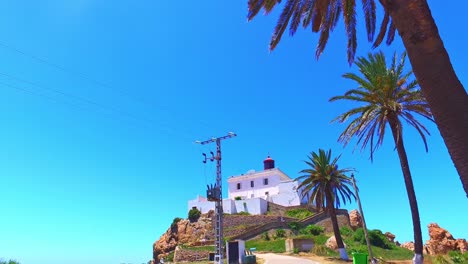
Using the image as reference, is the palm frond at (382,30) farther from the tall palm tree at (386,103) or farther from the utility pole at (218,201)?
the utility pole at (218,201)

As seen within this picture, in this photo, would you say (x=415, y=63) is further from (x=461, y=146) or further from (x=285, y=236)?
(x=285, y=236)

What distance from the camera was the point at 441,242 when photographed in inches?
1554

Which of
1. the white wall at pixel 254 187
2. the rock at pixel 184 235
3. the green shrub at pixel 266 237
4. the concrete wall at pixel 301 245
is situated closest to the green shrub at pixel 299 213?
the white wall at pixel 254 187

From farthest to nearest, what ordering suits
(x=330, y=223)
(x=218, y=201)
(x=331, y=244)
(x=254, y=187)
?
1. (x=254, y=187)
2. (x=330, y=223)
3. (x=331, y=244)
4. (x=218, y=201)

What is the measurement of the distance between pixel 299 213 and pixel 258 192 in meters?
10.6

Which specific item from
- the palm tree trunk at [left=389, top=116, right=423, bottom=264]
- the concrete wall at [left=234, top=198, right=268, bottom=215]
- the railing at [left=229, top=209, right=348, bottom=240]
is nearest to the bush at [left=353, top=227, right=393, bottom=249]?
the railing at [left=229, top=209, right=348, bottom=240]

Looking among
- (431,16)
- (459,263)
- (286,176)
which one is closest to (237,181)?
(286,176)

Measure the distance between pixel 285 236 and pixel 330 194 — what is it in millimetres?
16515

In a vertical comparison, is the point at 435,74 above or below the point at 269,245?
below

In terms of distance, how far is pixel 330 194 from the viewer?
120 feet

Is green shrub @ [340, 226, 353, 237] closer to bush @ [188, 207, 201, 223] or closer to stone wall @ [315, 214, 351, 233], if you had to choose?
stone wall @ [315, 214, 351, 233]

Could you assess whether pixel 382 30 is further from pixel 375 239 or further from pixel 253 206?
pixel 253 206

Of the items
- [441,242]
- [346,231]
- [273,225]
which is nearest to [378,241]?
[346,231]

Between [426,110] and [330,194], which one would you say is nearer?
[426,110]
